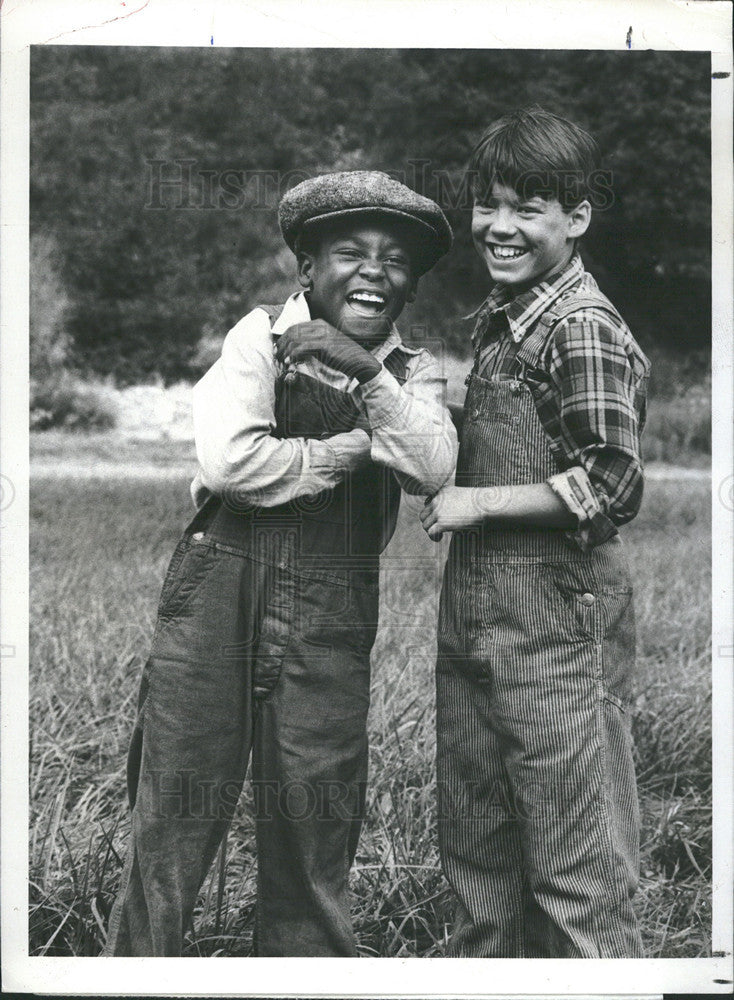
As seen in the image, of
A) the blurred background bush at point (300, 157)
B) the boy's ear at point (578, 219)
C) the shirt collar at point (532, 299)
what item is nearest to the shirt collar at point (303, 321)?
the blurred background bush at point (300, 157)

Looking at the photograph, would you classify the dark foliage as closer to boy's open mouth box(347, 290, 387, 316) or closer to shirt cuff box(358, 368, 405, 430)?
boy's open mouth box(347, 290, 387, 316)

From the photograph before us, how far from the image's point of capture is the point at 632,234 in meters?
2.65

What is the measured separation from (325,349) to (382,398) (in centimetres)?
17

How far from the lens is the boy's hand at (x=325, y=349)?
2336 mm

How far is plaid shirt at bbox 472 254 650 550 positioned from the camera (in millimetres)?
2322

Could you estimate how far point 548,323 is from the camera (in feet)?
7.80

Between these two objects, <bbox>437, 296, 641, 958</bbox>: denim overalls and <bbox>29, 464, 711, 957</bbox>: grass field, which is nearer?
<bbox>437, 296, 641, 958</bbox>: denim overalls

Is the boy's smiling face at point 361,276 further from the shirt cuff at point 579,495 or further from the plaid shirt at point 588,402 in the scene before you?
the shirt cuff at point 579,495

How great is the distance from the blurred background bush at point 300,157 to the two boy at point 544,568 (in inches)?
6.2

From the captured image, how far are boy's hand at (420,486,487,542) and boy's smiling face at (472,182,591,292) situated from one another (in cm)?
47

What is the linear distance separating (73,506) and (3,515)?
300 millimetres

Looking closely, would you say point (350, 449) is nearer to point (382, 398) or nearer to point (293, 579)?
point (382, 398)

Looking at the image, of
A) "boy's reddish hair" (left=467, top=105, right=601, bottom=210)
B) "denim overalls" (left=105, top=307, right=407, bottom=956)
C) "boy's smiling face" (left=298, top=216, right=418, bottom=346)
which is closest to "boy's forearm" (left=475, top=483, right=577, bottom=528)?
"denim overalls" (left=105, top=307, right=407, bottom=956)

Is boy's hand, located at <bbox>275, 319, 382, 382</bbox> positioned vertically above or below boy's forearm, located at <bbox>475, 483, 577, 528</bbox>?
above
